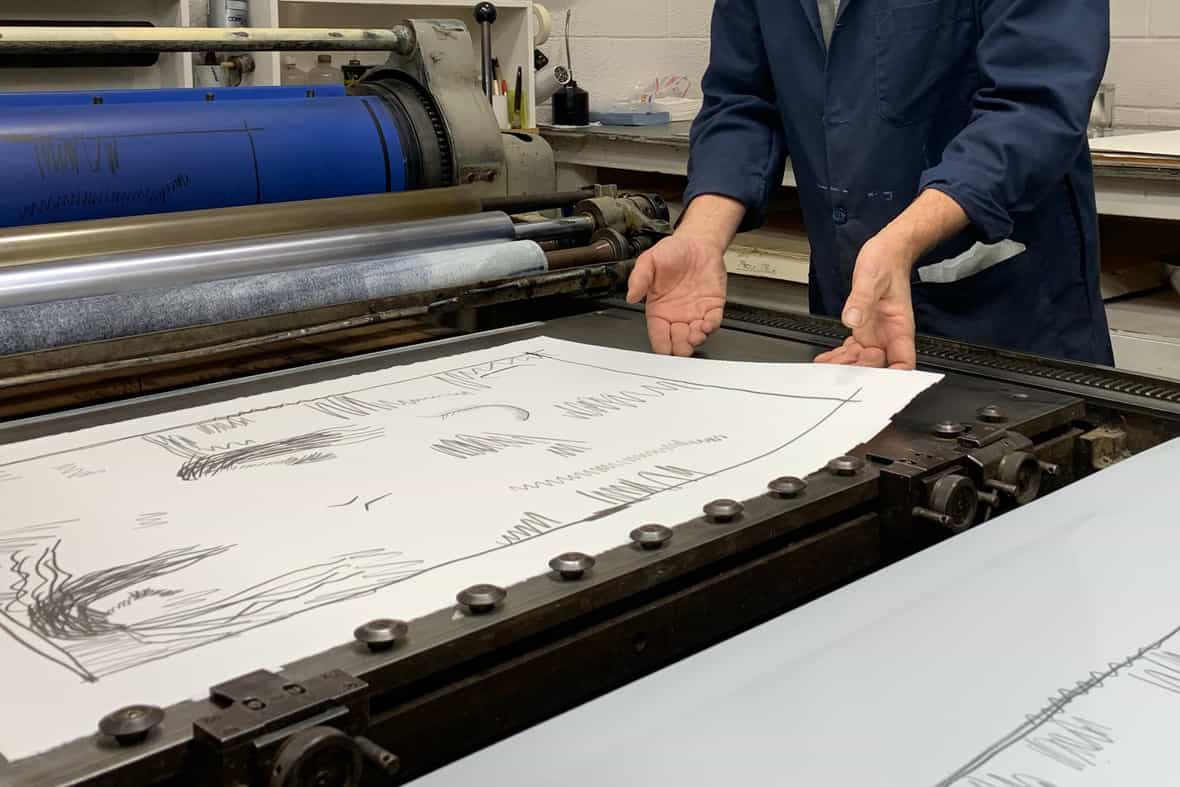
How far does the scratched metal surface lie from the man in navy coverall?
478mm

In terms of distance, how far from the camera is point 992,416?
38.5 inches

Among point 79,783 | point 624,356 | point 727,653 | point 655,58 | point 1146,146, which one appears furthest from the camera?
point 655,58

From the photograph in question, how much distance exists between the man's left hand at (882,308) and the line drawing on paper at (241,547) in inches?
4.5

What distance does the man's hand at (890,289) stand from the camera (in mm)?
1135

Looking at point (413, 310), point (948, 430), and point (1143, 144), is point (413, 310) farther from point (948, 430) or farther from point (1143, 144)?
point (1143, 144)

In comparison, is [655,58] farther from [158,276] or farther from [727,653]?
[727,653]

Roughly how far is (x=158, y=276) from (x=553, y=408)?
390mm

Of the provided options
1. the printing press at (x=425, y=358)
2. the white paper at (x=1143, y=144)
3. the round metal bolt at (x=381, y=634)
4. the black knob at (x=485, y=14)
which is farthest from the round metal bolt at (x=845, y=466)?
the black knob at (x=485, y=14)

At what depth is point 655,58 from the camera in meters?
3.86

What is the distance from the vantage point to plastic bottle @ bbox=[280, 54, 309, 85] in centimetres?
322

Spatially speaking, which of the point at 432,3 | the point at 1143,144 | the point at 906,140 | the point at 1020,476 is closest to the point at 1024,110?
the point at 906,140

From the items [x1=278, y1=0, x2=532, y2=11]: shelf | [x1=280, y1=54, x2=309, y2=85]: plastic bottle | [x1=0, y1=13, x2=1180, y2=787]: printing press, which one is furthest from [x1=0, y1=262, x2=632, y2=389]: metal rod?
[x1=280, y1=54, x2=309, y2=85]: plastic bottle

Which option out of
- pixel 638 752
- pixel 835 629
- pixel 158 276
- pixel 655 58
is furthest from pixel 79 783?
pixel 655 58

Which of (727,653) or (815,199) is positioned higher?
(815,199)
